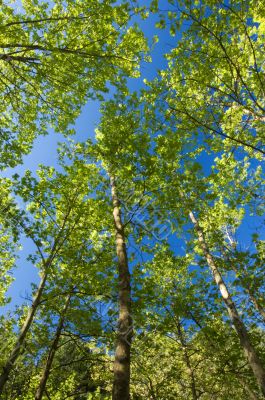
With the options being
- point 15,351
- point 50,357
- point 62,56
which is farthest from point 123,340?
point 62,56

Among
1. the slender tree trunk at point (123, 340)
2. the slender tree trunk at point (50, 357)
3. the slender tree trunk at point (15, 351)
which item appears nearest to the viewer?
the slender tree trunk at point (123, 340)

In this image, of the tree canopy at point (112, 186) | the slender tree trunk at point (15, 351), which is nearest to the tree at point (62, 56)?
the tree canopy at point (112, 186)

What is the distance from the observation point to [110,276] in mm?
8695

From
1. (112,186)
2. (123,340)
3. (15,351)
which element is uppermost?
(112,186)

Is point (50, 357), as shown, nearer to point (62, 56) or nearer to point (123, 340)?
point (123, 340)

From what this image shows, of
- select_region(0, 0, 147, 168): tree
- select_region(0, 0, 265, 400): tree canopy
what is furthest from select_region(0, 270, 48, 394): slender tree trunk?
select_region(0, 0, 147, 168): tree

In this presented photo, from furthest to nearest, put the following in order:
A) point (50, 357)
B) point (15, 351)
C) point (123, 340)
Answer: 1. point (50, 357)
2. point (15, 351)
3. point (123, 340)

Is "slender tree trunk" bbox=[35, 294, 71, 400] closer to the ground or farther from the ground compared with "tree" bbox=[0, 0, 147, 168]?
closer to the ground

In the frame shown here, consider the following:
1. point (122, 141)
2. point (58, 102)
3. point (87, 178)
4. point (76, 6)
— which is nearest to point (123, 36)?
point (76, 6)

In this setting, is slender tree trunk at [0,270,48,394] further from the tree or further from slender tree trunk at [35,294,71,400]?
the tree

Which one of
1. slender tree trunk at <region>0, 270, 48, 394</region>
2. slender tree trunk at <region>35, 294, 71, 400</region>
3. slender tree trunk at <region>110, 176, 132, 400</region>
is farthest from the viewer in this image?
slender tree trunk at <region>35, 294, 71, 400</region>

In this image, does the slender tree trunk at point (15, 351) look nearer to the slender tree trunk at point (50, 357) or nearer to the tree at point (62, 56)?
the slender tree trunk at point (50, 357)

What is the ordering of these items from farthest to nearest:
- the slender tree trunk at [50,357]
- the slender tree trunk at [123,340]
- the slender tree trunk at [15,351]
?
the slender tree trunk at [50,357], the slender tree trunk at [15,351], the slender tree trunk at [123,340]

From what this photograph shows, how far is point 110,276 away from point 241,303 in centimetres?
518
